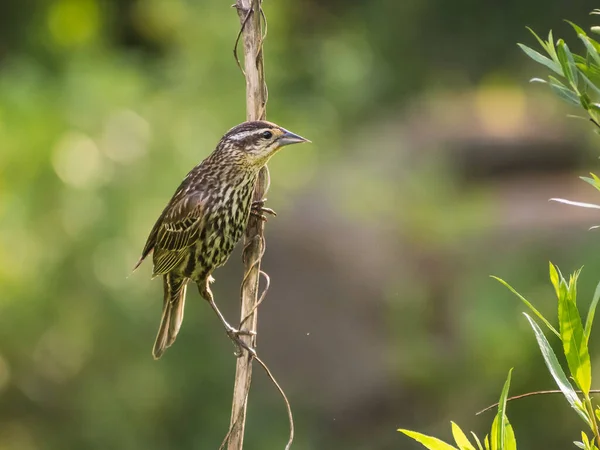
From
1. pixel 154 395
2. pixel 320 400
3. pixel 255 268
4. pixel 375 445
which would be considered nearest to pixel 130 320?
pixel 154 395

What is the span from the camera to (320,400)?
15.7ft

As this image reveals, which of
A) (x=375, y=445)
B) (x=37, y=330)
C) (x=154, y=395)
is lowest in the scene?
(x=375, y=445)

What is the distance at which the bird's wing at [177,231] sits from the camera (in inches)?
79.1

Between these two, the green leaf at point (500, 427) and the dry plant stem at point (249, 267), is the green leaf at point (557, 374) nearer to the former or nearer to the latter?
the green leaf at point (500, 427)

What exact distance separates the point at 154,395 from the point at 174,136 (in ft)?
3.31

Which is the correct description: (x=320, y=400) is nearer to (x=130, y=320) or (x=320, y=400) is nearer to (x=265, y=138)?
(x=130, y=320)

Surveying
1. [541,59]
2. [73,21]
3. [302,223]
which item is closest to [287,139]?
[541,59]

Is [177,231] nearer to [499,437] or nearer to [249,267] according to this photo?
[249,267]

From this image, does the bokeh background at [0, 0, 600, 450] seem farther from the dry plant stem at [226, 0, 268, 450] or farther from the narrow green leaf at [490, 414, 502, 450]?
the narrow green leaf at [490, 414, 502, 450]

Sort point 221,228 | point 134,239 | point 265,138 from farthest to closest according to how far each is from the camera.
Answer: point 134,239
point 221,228
point 265,138

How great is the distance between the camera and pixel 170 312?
2178mm

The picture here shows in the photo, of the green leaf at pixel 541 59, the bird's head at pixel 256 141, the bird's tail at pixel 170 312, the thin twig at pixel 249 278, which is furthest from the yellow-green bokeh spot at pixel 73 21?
the green leaf at pixel 541 59

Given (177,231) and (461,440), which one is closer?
(461,440)

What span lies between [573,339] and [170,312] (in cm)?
124
